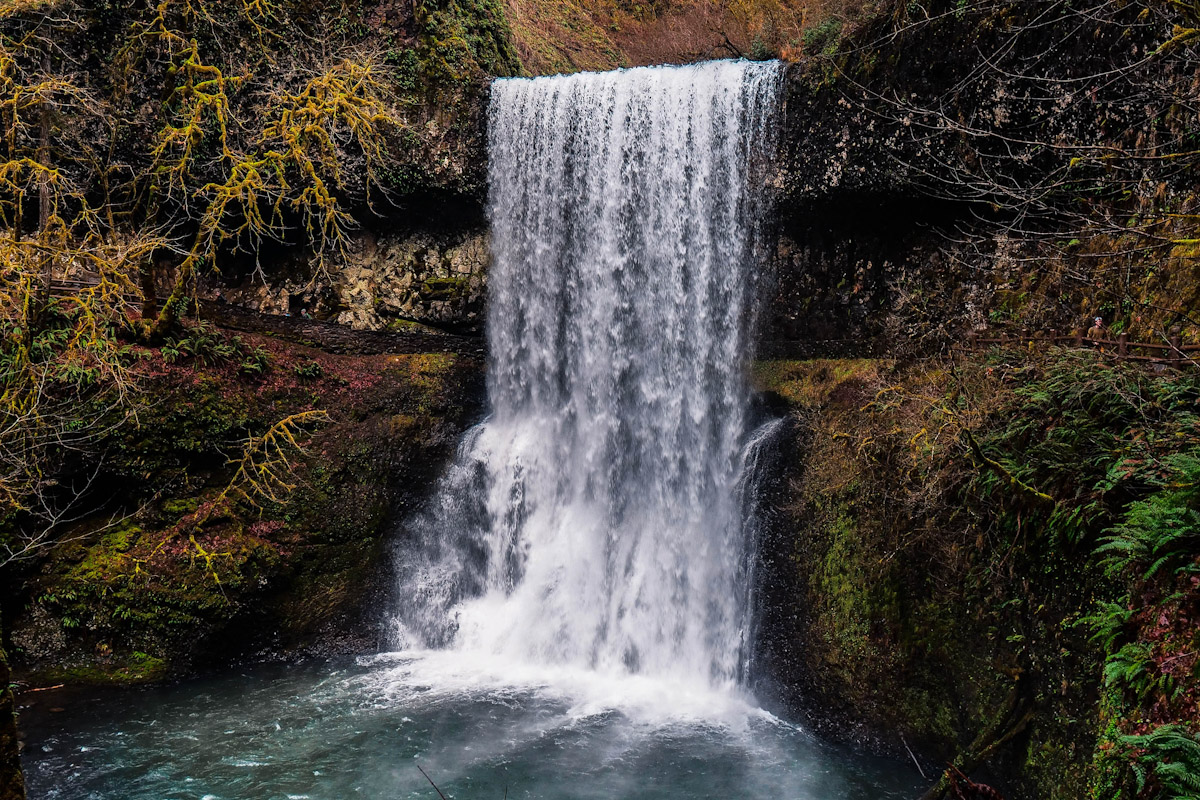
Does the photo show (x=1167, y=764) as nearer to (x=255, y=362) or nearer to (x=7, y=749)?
(x=7, y=749)

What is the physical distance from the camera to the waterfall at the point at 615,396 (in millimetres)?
10945

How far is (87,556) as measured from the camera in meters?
9.85

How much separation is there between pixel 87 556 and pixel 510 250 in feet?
26.9

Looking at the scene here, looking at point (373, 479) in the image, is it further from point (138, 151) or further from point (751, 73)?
point (751, 73)

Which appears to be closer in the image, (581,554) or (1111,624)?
(1111,624)

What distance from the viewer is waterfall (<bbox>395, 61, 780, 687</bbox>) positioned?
10945 millimetres

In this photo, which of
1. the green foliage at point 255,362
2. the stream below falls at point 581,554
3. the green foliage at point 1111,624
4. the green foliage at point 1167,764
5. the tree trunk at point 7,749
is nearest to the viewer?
the green foliage at point 1167,764

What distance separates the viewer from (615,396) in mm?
12422

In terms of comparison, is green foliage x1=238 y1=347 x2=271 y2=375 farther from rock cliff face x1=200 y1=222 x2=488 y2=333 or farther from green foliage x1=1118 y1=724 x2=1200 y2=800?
green foliage x1=1118 y1=724 x2=1200 y2=800

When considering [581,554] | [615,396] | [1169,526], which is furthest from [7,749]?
[615,396]

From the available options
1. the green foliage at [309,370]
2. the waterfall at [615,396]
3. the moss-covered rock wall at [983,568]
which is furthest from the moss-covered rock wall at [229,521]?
the moss-covered rock wall at [983,568]

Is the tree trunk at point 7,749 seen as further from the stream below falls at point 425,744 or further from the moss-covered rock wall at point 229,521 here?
the moss-covered rock wall at point 229,521

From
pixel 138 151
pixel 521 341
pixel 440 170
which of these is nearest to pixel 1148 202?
pixel 521 341

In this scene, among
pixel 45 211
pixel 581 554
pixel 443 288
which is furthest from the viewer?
pixel 443 288
